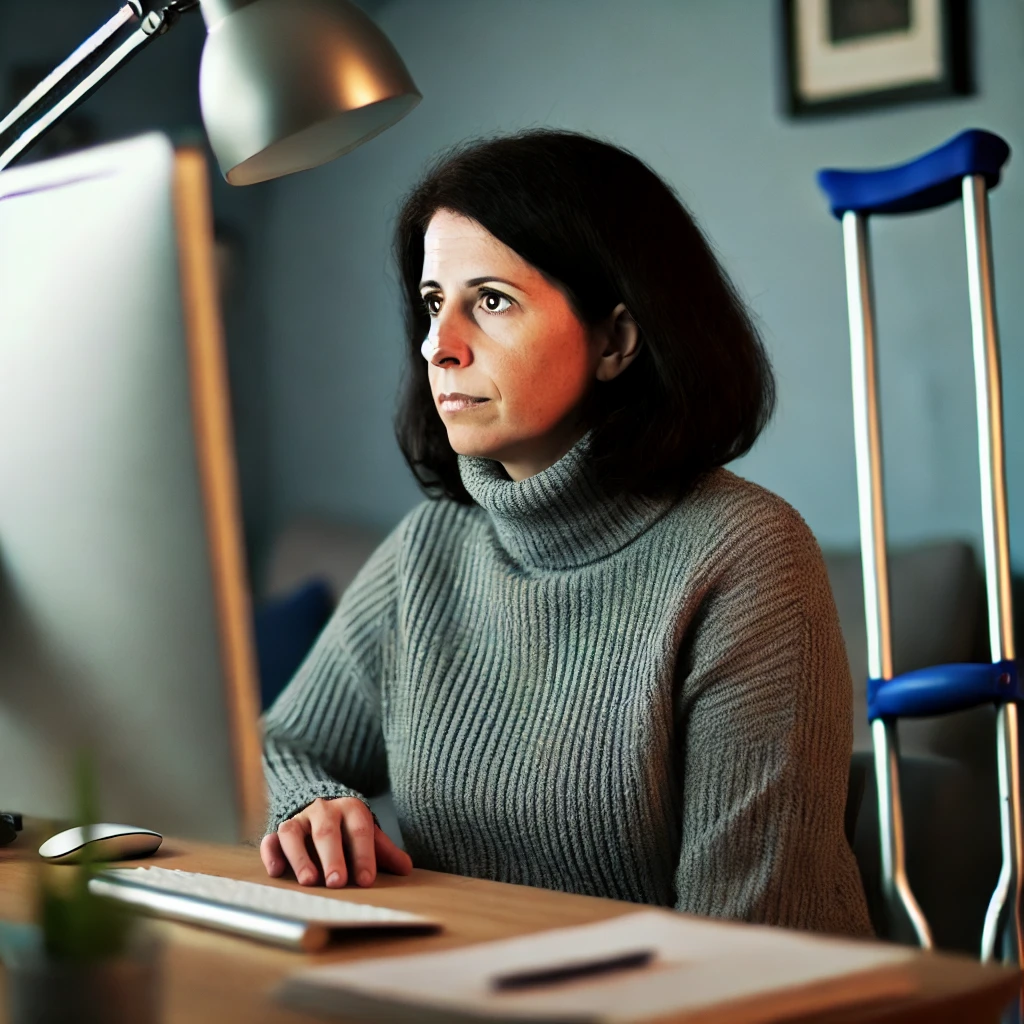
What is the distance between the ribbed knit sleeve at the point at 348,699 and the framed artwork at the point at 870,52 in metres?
1.25

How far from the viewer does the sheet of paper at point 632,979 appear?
0.55 m

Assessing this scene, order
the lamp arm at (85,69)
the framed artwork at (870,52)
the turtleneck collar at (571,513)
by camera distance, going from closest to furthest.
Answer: the lamp arm at (85,69), the turtleneck collar at (571,513), the framed artwork at (870,52)

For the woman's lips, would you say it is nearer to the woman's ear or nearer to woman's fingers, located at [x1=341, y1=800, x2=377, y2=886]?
the woman's ear

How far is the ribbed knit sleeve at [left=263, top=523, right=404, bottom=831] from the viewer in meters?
1.43

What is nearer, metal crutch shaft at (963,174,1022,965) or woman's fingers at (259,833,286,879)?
woman's fingers at (259,833,286,879)

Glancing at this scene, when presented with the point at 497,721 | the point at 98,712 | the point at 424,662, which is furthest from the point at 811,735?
the point at 98,712

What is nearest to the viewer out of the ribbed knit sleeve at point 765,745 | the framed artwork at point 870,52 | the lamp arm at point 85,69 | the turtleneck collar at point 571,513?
the lamp arm at point 85,69

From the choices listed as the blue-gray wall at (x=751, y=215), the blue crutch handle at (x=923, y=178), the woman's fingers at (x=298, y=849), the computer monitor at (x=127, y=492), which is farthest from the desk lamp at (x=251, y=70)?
the blue-gray wall at (x=751, y=215)

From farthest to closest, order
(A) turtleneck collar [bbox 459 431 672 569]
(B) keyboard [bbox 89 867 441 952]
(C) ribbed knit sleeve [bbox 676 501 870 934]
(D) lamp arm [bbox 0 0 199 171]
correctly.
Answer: (A) turtleneck collar [bbox 459 431 672 569], (C) ribbed knit sleeve [bbox 676 501 870 934], (D) lamp arm [bbox 0 0 199 171], (B) keyboard [bbox 89 867 441 952]

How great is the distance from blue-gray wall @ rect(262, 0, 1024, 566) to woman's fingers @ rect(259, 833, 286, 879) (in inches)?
57.0

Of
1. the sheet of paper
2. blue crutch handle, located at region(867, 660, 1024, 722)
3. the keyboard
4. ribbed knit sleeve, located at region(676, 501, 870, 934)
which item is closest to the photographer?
the sheet of paper

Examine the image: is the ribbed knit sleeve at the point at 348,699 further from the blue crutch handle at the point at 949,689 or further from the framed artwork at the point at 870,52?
the framed artwork at the point at 870,52

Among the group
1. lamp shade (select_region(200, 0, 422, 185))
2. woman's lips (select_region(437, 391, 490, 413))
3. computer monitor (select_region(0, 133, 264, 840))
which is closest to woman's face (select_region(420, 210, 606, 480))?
woman's lips (select_region(437, 391, 490, 413))

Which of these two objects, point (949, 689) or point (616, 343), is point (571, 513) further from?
point (949, 689)
